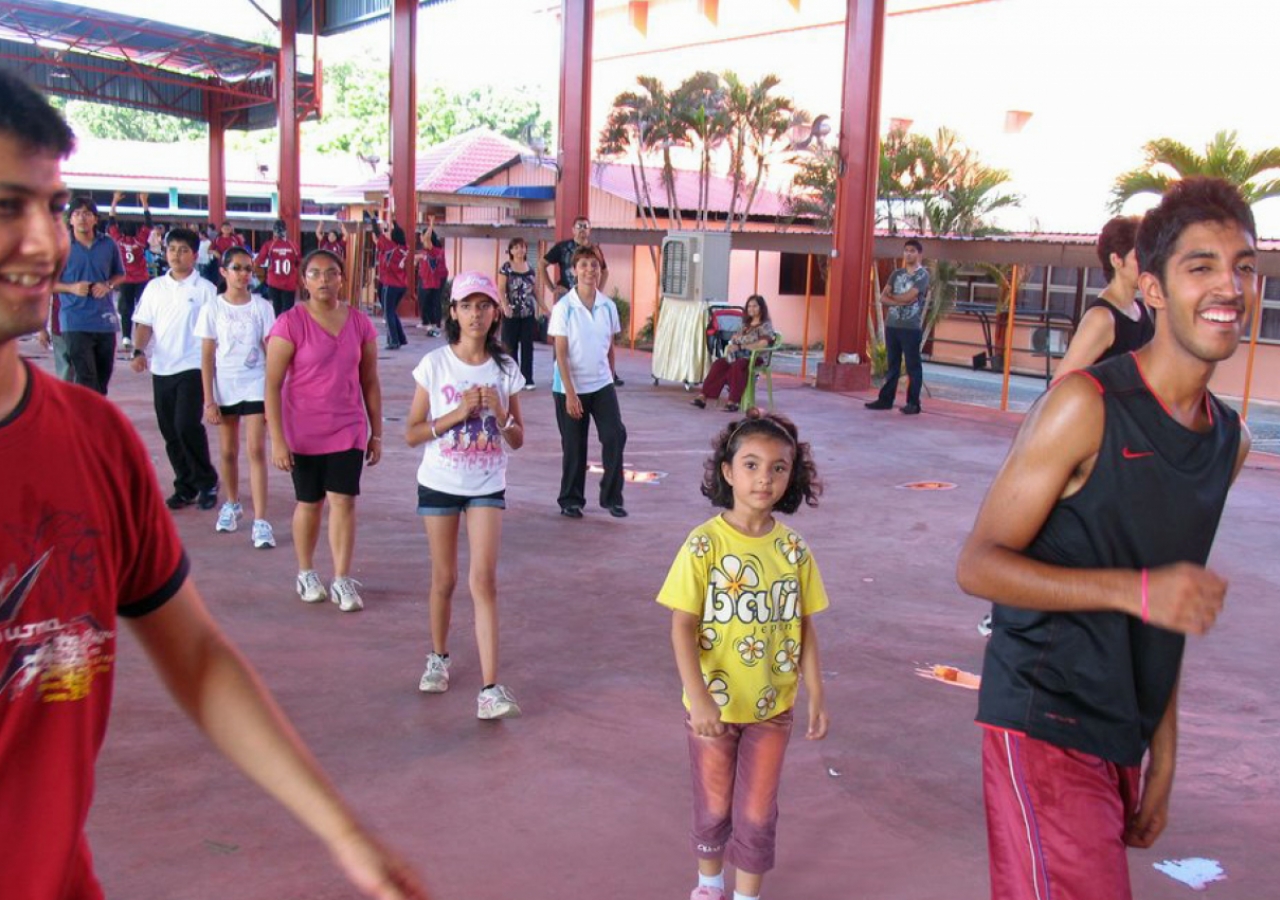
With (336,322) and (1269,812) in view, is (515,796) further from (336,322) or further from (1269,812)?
(336,322)

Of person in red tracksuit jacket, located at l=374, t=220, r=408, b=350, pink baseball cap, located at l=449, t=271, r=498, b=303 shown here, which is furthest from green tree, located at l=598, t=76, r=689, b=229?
pink baseball cap, located at l=449, t=271, r=498, b=303

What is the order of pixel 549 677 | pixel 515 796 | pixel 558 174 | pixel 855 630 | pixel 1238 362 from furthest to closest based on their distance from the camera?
pixel 558 174
pixel 1238 362
pixel 855 630
pixel 549 677
pixel 515 796

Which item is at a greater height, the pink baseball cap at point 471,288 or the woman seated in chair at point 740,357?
the pink baseball cap at point 471,288

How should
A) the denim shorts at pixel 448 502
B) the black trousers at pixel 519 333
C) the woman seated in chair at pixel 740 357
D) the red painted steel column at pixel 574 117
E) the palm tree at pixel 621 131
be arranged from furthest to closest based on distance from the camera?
the palm tree at pixel 621 131, the red painted steel column at pixel 574 117, the black trousers at pixel 519 333, the woman seated in chair at pixel 740 357, the denim shorts at pixel 448 502

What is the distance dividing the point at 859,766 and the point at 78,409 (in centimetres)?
373

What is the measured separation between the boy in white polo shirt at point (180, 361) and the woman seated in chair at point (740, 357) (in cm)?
694

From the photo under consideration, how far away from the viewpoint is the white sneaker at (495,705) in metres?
5.13

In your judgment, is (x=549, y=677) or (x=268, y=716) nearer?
(x=268, y=716)

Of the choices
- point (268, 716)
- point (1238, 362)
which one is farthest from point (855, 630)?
point (1238, 362)

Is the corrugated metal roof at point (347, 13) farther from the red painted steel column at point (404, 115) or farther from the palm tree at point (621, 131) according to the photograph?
the palm tree at point (621, 131)

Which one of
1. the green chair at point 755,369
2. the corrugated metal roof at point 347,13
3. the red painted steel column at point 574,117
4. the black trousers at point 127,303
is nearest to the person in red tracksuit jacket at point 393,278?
Answer: the red painted steel column at point 574,117

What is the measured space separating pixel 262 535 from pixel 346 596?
1.47 metres

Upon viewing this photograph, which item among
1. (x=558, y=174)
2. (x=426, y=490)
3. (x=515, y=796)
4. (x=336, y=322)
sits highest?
(x=558, y=174)

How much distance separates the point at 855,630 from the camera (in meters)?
6.48
